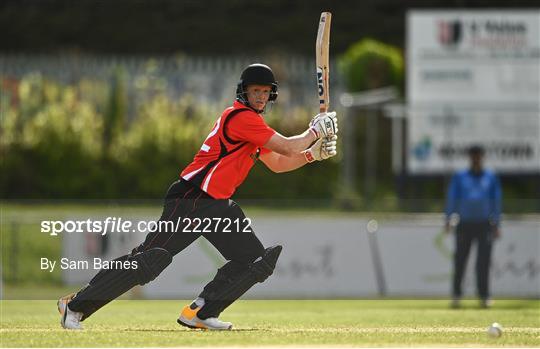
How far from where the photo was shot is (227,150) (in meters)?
9.68

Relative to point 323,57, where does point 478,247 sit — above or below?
below

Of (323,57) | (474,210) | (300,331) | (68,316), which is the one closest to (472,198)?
(474,210)

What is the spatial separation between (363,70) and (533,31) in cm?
483

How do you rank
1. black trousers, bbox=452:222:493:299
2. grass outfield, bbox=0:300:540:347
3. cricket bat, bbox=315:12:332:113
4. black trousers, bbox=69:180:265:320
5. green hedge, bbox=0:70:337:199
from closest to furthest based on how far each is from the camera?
grass outfield, bbox=0:300:540:347, black trousers, bbox=69:180:265:320, cricket bat, bbox=315:12:332:113, black trousers, bbox=452:222:493:299, green hedge, bbox=0:70:337:199

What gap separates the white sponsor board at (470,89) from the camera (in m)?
27.2

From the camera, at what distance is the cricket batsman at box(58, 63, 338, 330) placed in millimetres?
9484

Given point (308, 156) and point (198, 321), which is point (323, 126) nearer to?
point (308, 156)

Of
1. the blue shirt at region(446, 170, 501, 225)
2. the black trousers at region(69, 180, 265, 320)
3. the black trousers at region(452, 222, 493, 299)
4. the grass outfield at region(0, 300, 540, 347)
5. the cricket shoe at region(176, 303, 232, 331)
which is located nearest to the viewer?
the grass outfield at region(0, 300, 540, 347)

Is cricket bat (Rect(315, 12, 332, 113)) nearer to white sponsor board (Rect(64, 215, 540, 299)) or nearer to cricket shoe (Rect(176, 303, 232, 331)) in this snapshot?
cricket shoe (Rect(176, 303, 232, 331))

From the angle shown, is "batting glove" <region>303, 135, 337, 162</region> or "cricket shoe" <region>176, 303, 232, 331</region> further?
"batting glove" <region>303, 135, 337, 162</region>

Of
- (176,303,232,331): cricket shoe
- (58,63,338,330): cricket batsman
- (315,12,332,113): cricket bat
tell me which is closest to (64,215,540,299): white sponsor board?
(315,12,332,113): cricket bat

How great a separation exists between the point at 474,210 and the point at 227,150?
748 centimetres

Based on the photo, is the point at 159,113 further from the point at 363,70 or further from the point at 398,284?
the point at 398,284

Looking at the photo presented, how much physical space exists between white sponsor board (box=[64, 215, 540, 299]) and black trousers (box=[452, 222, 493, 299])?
8.32 ft
